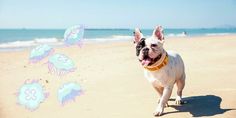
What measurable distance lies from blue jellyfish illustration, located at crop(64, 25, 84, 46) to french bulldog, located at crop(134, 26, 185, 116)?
1194mm

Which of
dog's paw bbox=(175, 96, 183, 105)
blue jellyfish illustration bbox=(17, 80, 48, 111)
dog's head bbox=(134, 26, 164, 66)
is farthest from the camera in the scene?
blue jellyfish illustration bbox=(17, 80, 48, 111)

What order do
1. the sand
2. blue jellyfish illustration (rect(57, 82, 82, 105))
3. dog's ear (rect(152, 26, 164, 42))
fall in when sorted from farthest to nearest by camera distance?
1. blue jellyfish illustration (rect(57, 82, 82, 105))
2. the sand
3. dog's ear (rect(152, 26, 164, 42))

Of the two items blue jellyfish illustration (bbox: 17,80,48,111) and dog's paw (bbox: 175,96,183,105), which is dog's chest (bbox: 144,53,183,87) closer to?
dog's paw (bbox: 175,96,183,105)

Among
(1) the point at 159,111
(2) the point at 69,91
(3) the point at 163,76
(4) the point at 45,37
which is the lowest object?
(1) the point at 159,111

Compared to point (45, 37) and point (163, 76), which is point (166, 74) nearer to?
point (163, 76)

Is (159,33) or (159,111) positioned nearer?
(159,33)

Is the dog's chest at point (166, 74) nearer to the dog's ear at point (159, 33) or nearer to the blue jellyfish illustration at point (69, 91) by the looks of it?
A: the dog's ear at point (159, 33)

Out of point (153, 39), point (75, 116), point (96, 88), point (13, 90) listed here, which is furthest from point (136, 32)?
point (13, 90)

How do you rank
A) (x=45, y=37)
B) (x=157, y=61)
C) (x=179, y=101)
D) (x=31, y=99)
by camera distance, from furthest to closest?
1. (x=45, y=37)
2. (x=31, y=99)
3. (x=179, y=101)
4. (x=157, y=61)

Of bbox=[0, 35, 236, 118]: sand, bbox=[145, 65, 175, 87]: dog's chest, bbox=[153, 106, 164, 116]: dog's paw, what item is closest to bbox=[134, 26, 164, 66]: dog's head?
bbox=[145, 65, 175, 87]: dog's chest

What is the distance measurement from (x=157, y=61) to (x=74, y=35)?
183 cm

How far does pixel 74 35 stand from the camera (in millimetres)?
6465

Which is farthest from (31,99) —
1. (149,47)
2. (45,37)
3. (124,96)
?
(45,37)

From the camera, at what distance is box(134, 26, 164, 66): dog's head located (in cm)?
515
